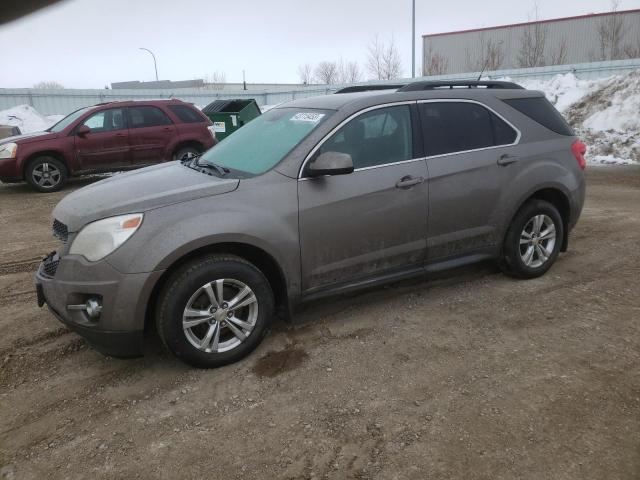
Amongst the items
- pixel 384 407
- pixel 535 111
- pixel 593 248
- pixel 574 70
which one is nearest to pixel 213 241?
pixel 384 407

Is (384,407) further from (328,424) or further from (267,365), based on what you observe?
(267,365)

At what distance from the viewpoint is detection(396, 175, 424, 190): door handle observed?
3.84 metres

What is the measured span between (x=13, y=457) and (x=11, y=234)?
16.9 ft

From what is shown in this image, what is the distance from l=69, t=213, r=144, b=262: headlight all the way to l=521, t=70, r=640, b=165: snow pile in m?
12.4

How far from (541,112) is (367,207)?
2.13 m

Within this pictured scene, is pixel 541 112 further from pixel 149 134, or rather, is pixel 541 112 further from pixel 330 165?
pixel 149 134

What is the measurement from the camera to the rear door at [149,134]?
10.4 m

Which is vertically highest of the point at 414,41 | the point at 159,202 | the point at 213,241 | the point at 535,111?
the point at 414,41

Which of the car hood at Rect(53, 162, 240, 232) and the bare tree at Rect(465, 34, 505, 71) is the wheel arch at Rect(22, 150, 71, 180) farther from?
the bare tree at Rect(465, 34, 505, 71)

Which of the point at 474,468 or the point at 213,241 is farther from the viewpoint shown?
the point at 213,241

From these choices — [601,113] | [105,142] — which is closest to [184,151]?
[105,142]

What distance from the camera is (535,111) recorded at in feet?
15.2

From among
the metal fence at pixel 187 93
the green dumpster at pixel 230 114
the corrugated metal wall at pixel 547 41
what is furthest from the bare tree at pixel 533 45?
the green dumpster at pixel 230 114

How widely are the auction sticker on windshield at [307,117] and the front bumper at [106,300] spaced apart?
1612mm
